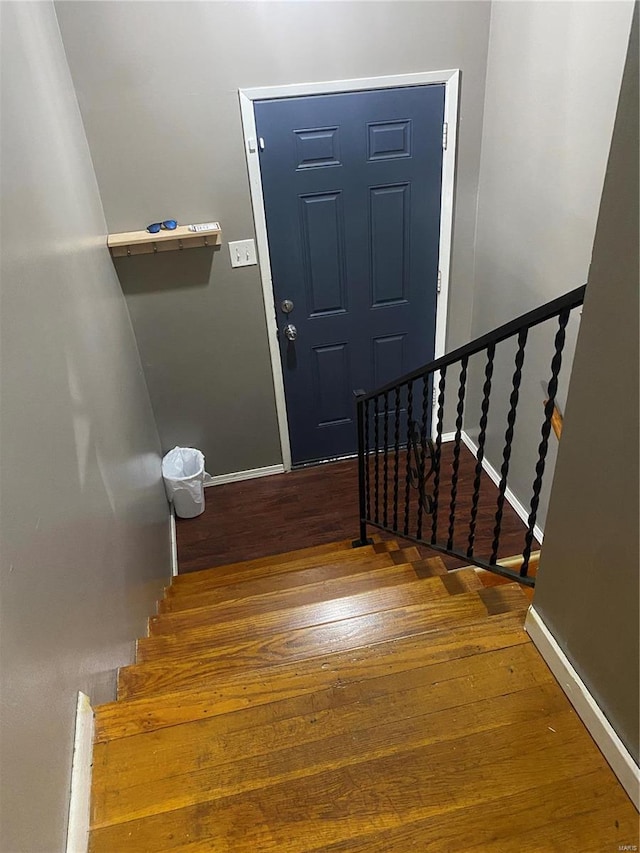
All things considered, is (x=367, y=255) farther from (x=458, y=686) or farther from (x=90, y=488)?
(x=458, y=686)

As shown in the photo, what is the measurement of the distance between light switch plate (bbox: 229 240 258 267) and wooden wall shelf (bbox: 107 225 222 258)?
86mm

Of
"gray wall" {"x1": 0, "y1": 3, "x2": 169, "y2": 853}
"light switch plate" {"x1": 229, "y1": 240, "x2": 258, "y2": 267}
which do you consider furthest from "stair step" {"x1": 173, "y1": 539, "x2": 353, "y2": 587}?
"light switch plate" {"x1": 229, "y1": 240, "x2": 258, "y2": 267}

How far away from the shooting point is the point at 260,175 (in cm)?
281

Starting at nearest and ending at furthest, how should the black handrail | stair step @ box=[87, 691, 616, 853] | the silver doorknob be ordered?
stair step @ box=[87, 691, 616, 853] < the black handrail < the silver doorknob

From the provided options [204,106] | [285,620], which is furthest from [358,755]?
[204,106]

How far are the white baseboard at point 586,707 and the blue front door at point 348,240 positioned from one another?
2244mm

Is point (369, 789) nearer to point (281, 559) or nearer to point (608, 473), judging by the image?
point (608, 473)

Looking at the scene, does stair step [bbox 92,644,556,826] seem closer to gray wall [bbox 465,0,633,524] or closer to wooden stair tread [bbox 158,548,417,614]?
wooden stair tread [bbox 158,548,417,614]

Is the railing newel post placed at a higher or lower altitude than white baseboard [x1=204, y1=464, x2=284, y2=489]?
higher

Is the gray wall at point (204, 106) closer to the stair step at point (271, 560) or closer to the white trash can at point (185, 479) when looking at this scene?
the white trash can at point (185, 479)

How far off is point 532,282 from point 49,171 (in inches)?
82.5

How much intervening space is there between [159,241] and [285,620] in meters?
1.93

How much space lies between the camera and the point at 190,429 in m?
3.44

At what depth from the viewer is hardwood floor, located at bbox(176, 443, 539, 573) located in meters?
3.16
